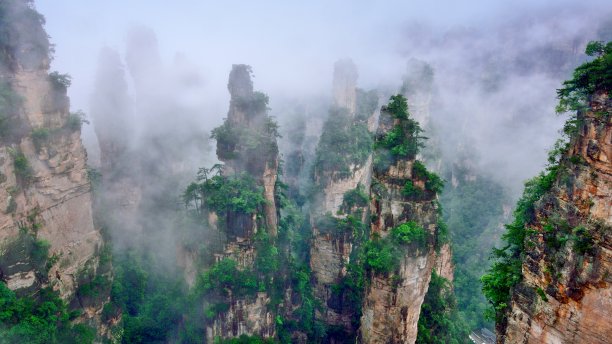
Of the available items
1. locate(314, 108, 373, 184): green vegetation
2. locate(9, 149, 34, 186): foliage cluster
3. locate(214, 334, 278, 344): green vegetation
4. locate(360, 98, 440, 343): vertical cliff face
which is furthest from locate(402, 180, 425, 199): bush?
locate(9, 149, 34, 186): foliage cluster

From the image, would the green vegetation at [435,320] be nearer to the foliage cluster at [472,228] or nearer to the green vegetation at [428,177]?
the green vegetation at [428,177]

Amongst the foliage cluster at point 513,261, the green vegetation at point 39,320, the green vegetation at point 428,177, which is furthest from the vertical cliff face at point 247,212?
the foliage cluster at point 513,261

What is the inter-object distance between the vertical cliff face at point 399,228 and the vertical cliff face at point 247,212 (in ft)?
29.4

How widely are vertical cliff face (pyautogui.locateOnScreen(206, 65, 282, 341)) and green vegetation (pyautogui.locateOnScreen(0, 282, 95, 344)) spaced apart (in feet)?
26.9

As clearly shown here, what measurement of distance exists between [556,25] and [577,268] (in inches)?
2686

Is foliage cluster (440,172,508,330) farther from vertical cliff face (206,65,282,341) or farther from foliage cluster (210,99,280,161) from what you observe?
foliage cluster (210,99,280,161)

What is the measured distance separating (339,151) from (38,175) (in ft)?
81.5

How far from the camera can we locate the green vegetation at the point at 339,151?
4144 centimetres

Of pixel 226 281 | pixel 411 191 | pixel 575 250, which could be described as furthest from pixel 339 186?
pixel 575 250

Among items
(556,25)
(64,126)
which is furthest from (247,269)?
(556,25)

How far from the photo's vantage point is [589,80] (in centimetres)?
1069

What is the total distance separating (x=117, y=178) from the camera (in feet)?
139

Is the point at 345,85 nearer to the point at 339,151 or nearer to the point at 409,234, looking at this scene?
the point at 339,151

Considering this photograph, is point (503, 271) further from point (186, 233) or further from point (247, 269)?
point (186, 233)
